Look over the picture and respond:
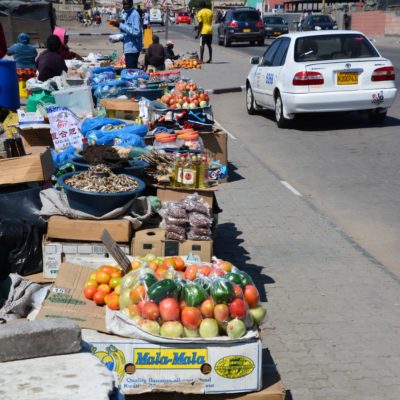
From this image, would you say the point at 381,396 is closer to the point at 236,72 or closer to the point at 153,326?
the point at 153,326

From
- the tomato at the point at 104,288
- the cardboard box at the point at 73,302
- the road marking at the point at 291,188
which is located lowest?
the road marking at the point at 291,188


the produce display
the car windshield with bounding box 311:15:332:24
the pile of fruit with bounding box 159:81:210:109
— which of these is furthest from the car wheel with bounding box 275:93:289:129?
the car windshield with bounding box 311:15:332:24

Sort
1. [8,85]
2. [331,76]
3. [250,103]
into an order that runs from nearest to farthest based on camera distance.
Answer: [8,85] < [331,76] < [250,103]

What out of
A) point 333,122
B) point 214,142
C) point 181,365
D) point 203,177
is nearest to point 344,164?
point 214,142

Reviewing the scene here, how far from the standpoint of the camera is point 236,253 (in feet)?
23.5

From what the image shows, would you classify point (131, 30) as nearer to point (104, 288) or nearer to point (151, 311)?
point (104, 288)

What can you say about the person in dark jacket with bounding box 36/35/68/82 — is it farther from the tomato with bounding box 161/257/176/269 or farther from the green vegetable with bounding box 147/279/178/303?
the green vegetable with bounding box 147/279/178/303

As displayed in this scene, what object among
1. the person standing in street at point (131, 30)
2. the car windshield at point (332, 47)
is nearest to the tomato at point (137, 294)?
the car windshield at point (332, 47)

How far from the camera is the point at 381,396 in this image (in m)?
4.51

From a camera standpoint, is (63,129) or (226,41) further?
(226,41)

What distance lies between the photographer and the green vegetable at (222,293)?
167 inches

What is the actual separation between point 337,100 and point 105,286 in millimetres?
9573

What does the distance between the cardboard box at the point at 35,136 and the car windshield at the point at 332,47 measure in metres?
5.71

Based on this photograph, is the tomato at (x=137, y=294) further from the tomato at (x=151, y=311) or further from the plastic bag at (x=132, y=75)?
the plastic bag at (x=132, y=75)
